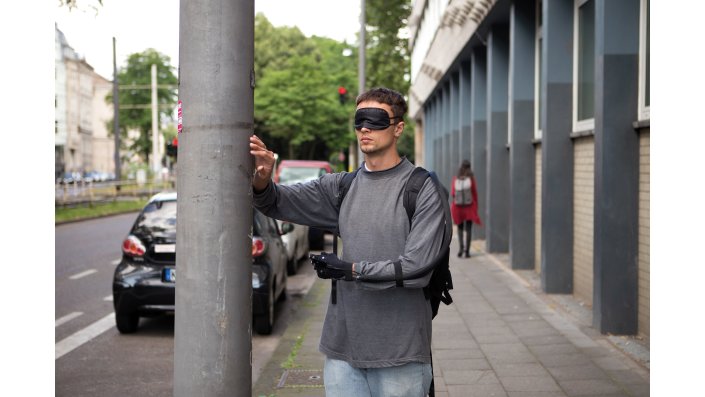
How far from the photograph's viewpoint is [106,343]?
27.1 feet

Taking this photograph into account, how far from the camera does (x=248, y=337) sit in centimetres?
319

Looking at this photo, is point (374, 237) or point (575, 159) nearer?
point (374, 237)

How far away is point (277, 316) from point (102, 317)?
1988 mm

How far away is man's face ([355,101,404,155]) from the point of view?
3324 mm

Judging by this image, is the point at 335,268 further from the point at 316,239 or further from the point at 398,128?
the point at 316,239

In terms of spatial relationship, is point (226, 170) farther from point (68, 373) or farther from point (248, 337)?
point (68, 373)

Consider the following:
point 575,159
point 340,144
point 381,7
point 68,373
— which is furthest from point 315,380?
point 340,144

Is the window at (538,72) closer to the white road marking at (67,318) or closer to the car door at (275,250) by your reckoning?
the car door at (275,250)

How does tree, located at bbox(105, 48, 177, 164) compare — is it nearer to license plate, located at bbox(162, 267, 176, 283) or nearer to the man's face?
license plate, located at bbox(162, 267, 176, 283)

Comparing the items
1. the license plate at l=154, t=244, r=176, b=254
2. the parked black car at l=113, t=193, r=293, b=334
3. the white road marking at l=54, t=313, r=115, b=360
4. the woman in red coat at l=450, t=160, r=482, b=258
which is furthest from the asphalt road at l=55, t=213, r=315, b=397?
the woman in red coat at l=450, t=160, r=482, b=258

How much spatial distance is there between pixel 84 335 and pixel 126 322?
1.44 feet

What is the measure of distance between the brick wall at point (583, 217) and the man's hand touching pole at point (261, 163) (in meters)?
6.94

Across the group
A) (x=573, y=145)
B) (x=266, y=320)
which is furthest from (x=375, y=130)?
(x=573, y=145)

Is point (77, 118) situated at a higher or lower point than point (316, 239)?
higher
